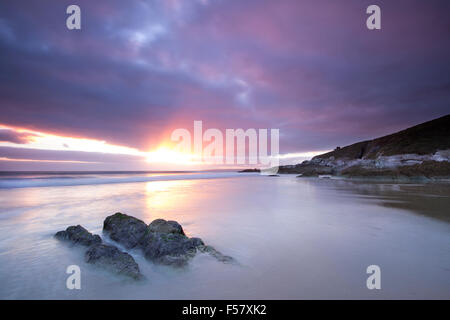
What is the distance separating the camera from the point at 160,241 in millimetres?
3973

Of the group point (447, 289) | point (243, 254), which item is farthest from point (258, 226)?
point (447, 289)

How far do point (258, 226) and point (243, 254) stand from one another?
2.21 metres

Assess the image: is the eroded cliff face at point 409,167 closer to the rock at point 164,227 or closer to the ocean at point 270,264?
the ocean at point 270,264

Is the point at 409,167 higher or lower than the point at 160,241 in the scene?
higher

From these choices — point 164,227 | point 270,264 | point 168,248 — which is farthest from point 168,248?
point 270,264

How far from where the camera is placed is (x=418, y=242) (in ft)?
14.8

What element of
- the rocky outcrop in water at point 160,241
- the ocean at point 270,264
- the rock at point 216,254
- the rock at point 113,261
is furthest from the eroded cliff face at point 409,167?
the rock at point 113,261

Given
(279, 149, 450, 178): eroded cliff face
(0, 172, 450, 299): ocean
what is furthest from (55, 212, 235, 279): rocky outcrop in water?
(279, 149, 450, 178): eroded cliff face

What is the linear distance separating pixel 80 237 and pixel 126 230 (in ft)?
3.37

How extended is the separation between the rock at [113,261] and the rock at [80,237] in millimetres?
820

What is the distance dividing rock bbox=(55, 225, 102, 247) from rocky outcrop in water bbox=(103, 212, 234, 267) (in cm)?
47

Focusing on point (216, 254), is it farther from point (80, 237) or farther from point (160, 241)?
point (80, 237)
